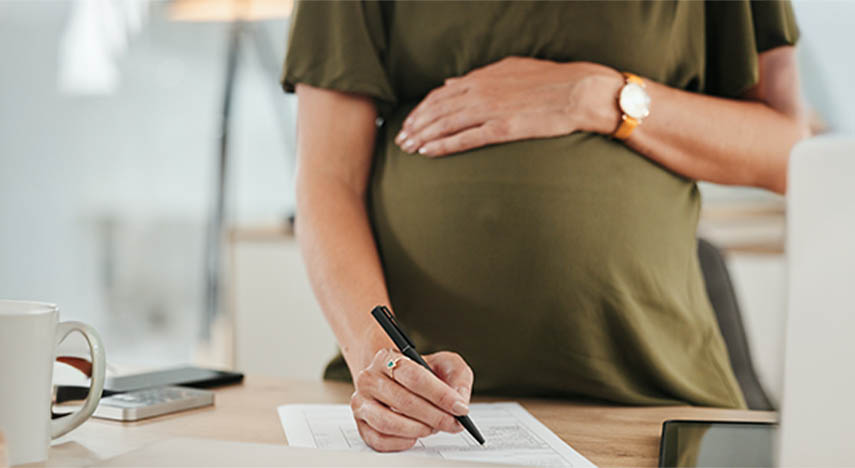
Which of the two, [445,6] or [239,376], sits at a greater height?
[445,6]

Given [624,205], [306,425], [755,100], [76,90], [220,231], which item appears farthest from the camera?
[76,90]

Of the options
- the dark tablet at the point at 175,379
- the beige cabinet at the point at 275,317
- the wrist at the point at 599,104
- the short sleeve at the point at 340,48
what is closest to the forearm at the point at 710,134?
the wrist at the point at 599,104

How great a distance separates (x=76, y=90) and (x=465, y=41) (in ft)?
10.1

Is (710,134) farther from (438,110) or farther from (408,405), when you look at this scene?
(408,405)

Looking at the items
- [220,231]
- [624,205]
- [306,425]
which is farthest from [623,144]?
[220,231]

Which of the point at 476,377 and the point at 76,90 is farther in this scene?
the point at 76,90

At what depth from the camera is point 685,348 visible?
3.03ft

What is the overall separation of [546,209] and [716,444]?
0.31 meters

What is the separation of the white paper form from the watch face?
0.34 m

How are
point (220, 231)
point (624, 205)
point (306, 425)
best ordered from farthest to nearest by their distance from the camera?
1. point (220, 231)
2. point (624, 205)
3. point (306, 425)

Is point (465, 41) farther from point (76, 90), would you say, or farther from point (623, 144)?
point (76, 90)

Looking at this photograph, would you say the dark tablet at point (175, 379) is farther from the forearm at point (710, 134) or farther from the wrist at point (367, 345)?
the forearm at point (710, 134)

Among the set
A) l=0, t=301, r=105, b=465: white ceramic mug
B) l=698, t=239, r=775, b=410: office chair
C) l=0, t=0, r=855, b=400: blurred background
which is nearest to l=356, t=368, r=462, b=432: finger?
l=0, t=301, r=105, b=465: white ceramic mug

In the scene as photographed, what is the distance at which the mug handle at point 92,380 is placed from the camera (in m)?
0.59
